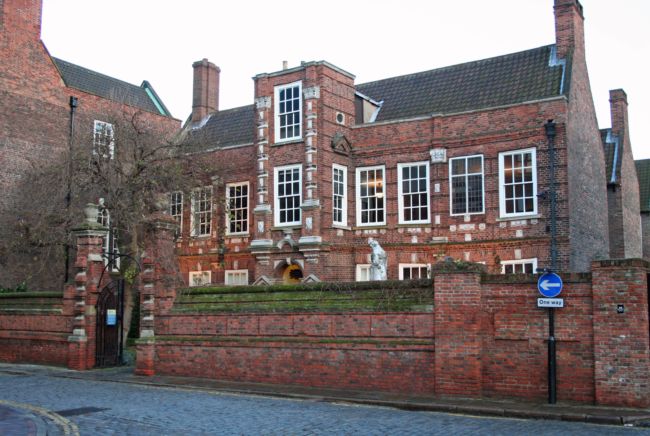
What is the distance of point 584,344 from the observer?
1330 centimetres

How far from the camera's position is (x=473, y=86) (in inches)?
1113

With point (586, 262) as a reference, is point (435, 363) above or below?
below

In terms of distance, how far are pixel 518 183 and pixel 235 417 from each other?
1598 cm

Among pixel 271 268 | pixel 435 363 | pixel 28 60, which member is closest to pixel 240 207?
pixel 271 268

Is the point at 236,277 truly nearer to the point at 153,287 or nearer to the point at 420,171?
the point at 420,171

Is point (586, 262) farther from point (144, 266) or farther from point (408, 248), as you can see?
point (144, 266)

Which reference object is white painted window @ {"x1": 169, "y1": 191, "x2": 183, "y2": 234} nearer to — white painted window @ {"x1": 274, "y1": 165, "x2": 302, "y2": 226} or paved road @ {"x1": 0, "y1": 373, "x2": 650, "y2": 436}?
white painted window @ {"x1": 274, "y1": 165, "x2": 302, "y2": 226}

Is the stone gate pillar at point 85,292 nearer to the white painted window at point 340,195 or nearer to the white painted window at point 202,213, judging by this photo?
the white painted window at point 340,195

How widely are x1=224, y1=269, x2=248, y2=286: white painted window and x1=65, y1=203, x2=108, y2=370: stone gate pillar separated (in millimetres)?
10129

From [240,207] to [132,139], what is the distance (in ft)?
22.3

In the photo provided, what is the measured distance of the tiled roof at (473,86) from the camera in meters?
26.3

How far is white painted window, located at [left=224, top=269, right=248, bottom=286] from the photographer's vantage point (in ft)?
101

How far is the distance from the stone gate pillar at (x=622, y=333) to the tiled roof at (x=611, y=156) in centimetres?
2087

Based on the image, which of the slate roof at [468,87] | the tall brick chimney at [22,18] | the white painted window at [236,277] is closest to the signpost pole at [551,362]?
the slate roof at [468,87]
